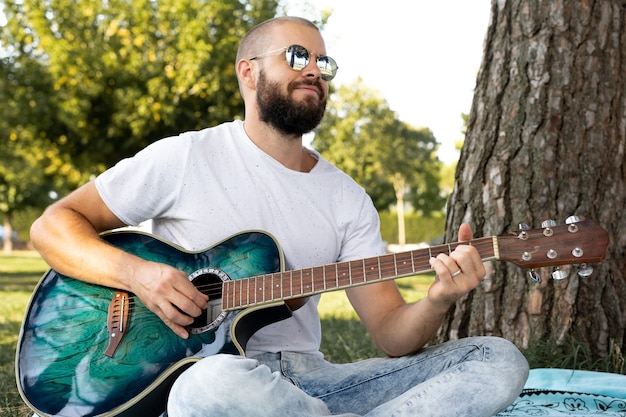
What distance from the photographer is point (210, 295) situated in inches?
98.4

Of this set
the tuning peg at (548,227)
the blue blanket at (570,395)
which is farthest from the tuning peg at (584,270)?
the blue blanket at (570,395)

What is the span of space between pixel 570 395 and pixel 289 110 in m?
1.64

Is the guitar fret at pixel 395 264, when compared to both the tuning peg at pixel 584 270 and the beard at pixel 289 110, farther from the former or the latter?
the beard at pixel 289 110

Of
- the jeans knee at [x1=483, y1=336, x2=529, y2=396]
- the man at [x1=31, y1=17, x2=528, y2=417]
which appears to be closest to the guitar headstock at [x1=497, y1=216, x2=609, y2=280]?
the man at [x1=31, y1=17, x2=528, y2=417]

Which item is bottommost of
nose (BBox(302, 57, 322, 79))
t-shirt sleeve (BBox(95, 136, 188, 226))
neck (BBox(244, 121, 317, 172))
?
t-shirt sleeve (BBox(95, 136, 188, 226))

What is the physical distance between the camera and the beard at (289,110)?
289cm

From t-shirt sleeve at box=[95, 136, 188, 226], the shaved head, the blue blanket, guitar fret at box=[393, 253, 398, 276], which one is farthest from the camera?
the shaved head

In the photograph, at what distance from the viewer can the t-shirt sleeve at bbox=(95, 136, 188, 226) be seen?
2727 mm

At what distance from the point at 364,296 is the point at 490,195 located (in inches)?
Answer: 58.1

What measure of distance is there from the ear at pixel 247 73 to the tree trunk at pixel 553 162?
154 centimetres

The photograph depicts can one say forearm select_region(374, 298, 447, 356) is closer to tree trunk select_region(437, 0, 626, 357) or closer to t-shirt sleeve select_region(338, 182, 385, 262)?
t-shirt sleeve select_region(338, 182, 385, 262)

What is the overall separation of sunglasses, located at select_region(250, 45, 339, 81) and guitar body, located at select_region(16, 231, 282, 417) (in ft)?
2.42

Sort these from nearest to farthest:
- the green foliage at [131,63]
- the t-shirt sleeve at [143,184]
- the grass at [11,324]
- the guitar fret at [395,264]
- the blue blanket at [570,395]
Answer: the guitar fret at [395,264] → the t-shirt sleeve at [143,184] → the blue blanket at [570,395] → the grass at [11,324] → the green foliage at [131,63]

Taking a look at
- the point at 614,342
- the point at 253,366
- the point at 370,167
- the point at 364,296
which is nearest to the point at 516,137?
the point at 614,342
